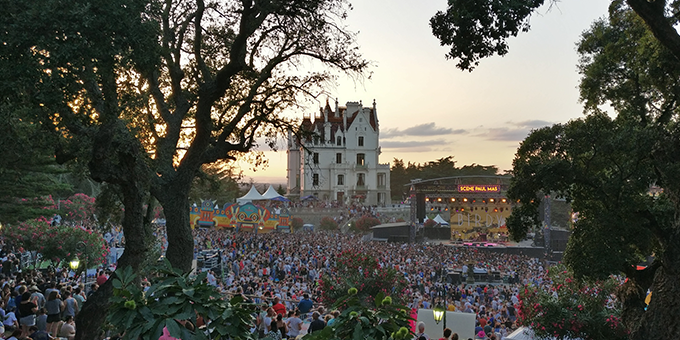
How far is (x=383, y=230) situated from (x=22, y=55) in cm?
4631

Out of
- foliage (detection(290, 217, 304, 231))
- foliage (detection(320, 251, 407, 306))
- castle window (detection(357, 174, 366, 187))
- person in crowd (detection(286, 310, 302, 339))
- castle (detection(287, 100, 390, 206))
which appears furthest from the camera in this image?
castle window (detection(357, 174, 366, 187))

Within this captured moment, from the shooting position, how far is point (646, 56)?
1047cm

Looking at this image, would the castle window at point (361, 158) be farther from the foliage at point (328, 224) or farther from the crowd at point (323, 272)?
the crowd at point (323, 272)

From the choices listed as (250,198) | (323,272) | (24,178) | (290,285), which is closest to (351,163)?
(250,198)

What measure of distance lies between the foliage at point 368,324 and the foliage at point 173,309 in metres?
0.51

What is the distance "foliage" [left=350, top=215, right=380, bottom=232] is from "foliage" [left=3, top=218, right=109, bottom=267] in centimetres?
3393

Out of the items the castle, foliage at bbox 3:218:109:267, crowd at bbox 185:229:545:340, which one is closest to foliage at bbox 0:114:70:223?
foliage at bbox 3:218:109:267

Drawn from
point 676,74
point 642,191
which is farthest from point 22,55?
point 676,74

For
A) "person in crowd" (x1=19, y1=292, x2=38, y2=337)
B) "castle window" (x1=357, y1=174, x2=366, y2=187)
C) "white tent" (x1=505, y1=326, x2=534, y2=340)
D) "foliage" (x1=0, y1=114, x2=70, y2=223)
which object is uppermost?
"castle window" (x1=357, y1=174, x2=366, y2=187)

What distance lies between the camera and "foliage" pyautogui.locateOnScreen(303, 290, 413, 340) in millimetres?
Result: 3152

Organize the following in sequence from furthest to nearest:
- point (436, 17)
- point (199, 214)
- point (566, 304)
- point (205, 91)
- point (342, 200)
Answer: point (342, 200) → point (199, 214) → point (566, 304) → point (205, 91) → point (436, 17)

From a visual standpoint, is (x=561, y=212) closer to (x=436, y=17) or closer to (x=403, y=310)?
(x=436, y=17)

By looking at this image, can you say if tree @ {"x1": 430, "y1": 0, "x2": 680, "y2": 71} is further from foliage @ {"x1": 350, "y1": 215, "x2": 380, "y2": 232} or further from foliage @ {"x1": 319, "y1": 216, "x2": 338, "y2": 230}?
foliage @ {"x1": 319, "y1": 216, "x2": 338, "y2": 230}

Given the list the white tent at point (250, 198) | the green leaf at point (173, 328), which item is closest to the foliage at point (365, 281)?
the green leaf at point (173, 328)
